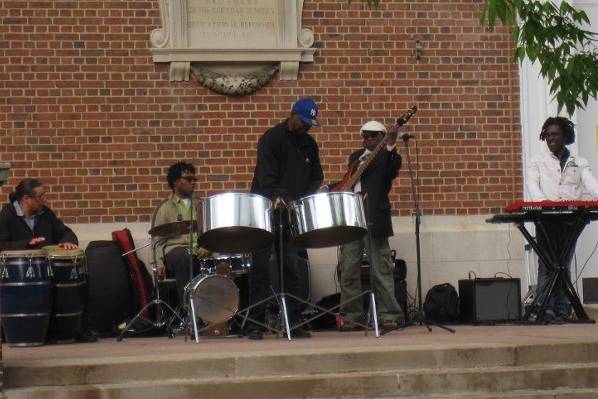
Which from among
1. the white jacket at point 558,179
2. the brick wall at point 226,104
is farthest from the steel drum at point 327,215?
the brick wall at point 226,104

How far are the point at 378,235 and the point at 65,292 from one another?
8.13 feet

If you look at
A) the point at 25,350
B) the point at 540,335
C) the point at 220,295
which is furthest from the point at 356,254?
the point at 25,350

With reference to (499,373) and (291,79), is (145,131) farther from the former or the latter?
(499,373)

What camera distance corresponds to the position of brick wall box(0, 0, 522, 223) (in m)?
11.7

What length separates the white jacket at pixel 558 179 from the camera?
10977 mm

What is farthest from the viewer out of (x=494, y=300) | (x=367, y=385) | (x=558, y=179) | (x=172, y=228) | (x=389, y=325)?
(x=494, y=300)

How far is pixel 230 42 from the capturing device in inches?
466

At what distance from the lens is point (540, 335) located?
9375 millimetres

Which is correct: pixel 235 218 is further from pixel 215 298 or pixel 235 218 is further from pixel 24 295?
pixel 24 295

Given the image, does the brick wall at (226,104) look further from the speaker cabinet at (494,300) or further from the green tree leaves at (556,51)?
the green tree leaves at (556,51)

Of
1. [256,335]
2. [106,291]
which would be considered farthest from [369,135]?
[106,291]

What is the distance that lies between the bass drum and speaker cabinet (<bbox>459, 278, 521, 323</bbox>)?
2.24m

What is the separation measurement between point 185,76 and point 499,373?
4703mm

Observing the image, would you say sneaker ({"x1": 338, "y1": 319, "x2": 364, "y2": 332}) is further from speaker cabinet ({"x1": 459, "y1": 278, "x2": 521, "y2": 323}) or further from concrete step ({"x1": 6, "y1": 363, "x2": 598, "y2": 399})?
concrete step ({"x1": 6, "y1": 363, "x2": 598, "y2": 399})
